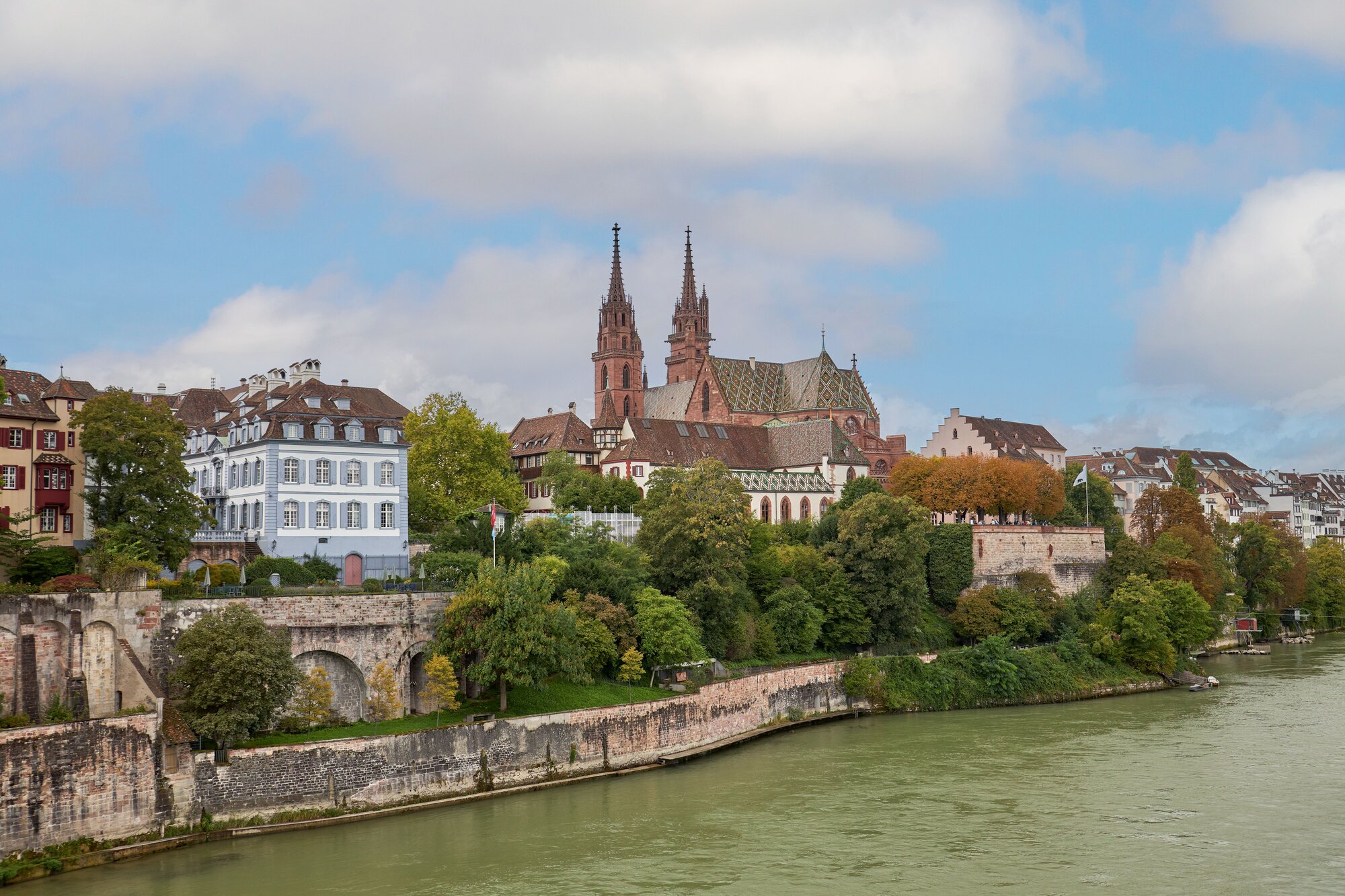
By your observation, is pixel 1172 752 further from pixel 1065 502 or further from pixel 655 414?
pixel 655 414

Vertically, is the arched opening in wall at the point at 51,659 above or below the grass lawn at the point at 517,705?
above

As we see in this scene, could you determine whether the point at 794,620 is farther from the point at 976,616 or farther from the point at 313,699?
the point at 313,699

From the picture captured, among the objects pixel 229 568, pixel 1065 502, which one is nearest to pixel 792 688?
pixel 229 568

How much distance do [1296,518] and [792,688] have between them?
119 meters

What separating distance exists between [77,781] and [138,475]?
718 inches

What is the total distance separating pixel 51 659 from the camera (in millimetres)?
34500

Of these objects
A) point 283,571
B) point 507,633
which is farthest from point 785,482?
point 507,633

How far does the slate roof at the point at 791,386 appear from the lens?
4454 inches

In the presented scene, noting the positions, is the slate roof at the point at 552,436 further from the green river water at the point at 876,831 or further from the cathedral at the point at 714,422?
the green river water at the point at 876,831

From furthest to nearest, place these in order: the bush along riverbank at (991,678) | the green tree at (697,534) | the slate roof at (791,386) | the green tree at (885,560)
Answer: the slate roof at (791,386), the green tree at (885,560), the bush along riverbank at (991,678), the green tree at (697,534)

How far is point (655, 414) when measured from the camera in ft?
391

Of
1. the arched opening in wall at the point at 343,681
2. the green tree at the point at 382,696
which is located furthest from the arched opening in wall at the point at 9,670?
the green tree at the point at 382,696

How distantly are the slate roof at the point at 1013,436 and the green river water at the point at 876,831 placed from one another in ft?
218

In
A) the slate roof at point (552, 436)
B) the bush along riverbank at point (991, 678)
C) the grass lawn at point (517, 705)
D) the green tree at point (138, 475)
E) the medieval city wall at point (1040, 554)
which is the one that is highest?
the slate roof at point (552, 436)
